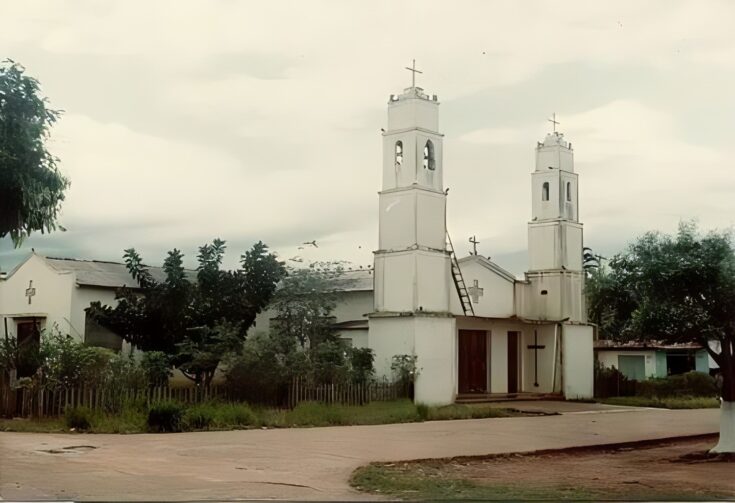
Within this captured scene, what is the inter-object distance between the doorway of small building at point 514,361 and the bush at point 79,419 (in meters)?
14.5

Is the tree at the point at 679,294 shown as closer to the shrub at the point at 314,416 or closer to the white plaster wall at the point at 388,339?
the shrub at the point at 314,416

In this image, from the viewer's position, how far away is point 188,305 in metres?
19.6

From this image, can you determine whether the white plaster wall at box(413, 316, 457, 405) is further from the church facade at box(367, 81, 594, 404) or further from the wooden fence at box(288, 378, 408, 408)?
the wooden fence at box(288, 378, 408, 408)

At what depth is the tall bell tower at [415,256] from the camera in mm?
21766

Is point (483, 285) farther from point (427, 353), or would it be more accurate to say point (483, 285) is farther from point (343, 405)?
point (343, 405)

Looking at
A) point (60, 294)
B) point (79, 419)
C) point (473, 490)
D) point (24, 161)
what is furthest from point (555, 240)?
point (24, 161)

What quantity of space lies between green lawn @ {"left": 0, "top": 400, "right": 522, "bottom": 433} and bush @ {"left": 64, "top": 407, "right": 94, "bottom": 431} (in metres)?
0.05

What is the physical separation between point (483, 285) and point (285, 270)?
7268mm

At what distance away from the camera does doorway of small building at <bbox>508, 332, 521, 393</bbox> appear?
87.2 feet

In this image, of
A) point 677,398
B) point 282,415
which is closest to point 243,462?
point 282,415

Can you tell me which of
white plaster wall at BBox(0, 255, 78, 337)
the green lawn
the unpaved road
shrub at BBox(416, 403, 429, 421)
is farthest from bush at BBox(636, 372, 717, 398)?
white plaster wall at BBox(0, 255, 78, 337)

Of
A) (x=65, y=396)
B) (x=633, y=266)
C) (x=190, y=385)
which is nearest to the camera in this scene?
(x=633, y=266)

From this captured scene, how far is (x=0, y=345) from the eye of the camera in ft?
56.2

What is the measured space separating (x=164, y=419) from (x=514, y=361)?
14139mm
